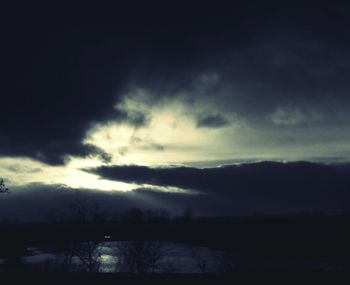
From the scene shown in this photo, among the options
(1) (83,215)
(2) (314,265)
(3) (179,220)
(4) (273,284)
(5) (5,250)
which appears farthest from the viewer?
(3) (179,220)

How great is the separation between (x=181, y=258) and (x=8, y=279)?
70.1m

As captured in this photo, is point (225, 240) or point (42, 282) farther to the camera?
point (225, 240)

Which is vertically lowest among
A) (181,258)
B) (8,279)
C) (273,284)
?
(181,258)

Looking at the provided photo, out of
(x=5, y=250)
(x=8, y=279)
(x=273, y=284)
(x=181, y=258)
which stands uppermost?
(x=8, y=279)

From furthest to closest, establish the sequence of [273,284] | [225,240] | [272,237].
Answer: [225,240] < [272,237] < [273,284]

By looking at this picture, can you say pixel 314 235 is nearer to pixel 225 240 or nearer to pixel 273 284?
pixel 225 240

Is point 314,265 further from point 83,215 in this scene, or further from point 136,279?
point 136,279

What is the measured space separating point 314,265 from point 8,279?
5586 centimetres

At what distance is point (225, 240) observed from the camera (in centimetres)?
10081

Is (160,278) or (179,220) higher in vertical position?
(160,278)

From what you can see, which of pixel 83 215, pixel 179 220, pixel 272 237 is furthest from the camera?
pixel 179 220

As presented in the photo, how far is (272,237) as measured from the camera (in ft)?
297

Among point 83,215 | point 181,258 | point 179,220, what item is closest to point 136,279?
point 83,215

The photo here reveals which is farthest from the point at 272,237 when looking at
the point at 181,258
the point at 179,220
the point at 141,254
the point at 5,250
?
the point at 179,220
